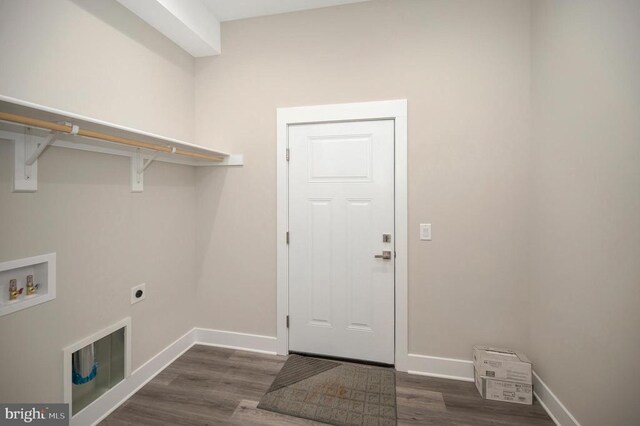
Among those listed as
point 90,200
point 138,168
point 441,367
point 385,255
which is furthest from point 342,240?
point 90,200

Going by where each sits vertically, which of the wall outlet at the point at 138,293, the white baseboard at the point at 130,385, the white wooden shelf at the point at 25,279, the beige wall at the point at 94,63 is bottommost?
the white baseboard at the point at 130,385

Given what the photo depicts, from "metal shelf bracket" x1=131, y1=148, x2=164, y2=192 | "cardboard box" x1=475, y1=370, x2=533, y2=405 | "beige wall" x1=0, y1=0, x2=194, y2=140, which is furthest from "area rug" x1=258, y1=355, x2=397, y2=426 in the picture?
"beige wall" x1=0, y1=0, x2=194, y2=140

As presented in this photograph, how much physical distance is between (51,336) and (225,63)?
2.27 meters

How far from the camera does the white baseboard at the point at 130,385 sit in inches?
63.1

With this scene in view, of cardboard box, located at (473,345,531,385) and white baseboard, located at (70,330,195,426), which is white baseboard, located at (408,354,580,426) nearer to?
cardboard box, located at (473,345,531,385)

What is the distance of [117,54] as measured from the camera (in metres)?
1.78

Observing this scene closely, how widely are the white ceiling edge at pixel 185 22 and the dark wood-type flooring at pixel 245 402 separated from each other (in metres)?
2.61

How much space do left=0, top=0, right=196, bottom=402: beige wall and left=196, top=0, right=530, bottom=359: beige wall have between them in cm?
57

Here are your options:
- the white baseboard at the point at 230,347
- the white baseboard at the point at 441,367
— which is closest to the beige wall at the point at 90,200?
the white baseboard at the point at 230,347

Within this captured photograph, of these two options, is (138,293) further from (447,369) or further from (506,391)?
(506,391)

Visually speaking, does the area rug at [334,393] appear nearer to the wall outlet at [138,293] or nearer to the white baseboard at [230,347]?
the white baseboard at [230,347]

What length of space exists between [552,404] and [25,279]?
2991 mm

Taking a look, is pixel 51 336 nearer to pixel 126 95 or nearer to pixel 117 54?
pixel 126 95

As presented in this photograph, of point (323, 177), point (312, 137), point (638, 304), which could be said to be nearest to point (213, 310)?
point (323, 177)
